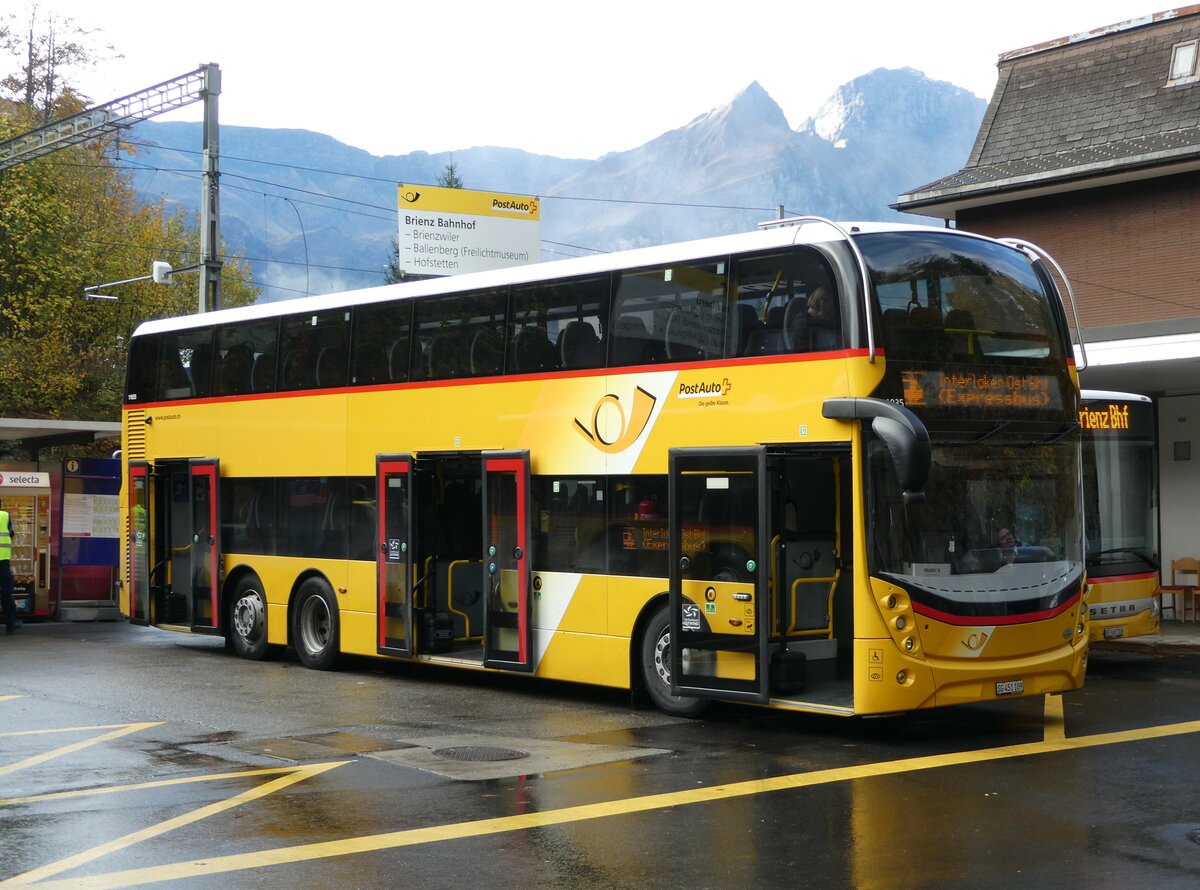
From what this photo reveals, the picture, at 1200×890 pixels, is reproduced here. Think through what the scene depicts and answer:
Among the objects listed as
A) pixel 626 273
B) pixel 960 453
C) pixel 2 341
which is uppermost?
pixel 2 341

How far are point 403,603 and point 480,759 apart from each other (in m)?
5.02

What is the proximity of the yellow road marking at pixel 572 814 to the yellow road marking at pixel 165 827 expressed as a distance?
4.3 inches

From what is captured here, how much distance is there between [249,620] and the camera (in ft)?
59.1

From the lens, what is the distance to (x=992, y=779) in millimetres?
9719

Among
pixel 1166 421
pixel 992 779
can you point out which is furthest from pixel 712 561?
pixel 1166 421

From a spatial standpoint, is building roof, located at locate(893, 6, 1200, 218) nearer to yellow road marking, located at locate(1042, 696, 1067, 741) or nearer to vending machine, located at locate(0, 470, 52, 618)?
yellow road marking, located at locate(1042, 696, 1067, 741)

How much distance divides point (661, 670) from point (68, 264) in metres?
38.3

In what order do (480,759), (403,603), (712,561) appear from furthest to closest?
(403,603) → (712,561) → (480,759)

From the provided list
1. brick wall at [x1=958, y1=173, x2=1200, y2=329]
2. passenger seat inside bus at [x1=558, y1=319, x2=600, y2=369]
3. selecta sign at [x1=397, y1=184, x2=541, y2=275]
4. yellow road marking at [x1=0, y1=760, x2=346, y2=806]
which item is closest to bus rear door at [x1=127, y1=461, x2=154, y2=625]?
passenger seat inside bus at [x1=558, y1=319, x2=600, y2=369]

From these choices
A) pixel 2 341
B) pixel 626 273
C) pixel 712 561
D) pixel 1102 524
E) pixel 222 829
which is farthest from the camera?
pixel 2 341

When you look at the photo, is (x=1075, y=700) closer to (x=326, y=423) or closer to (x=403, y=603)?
(x=403, y=603)

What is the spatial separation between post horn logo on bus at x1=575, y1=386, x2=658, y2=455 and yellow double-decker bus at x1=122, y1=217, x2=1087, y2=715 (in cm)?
2

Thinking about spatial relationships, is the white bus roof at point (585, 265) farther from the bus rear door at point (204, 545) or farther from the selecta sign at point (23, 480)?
the selecta sign at point (23, 480)

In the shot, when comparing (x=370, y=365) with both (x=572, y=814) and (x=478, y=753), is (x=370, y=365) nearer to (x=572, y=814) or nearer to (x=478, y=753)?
(x=478, y=753)
